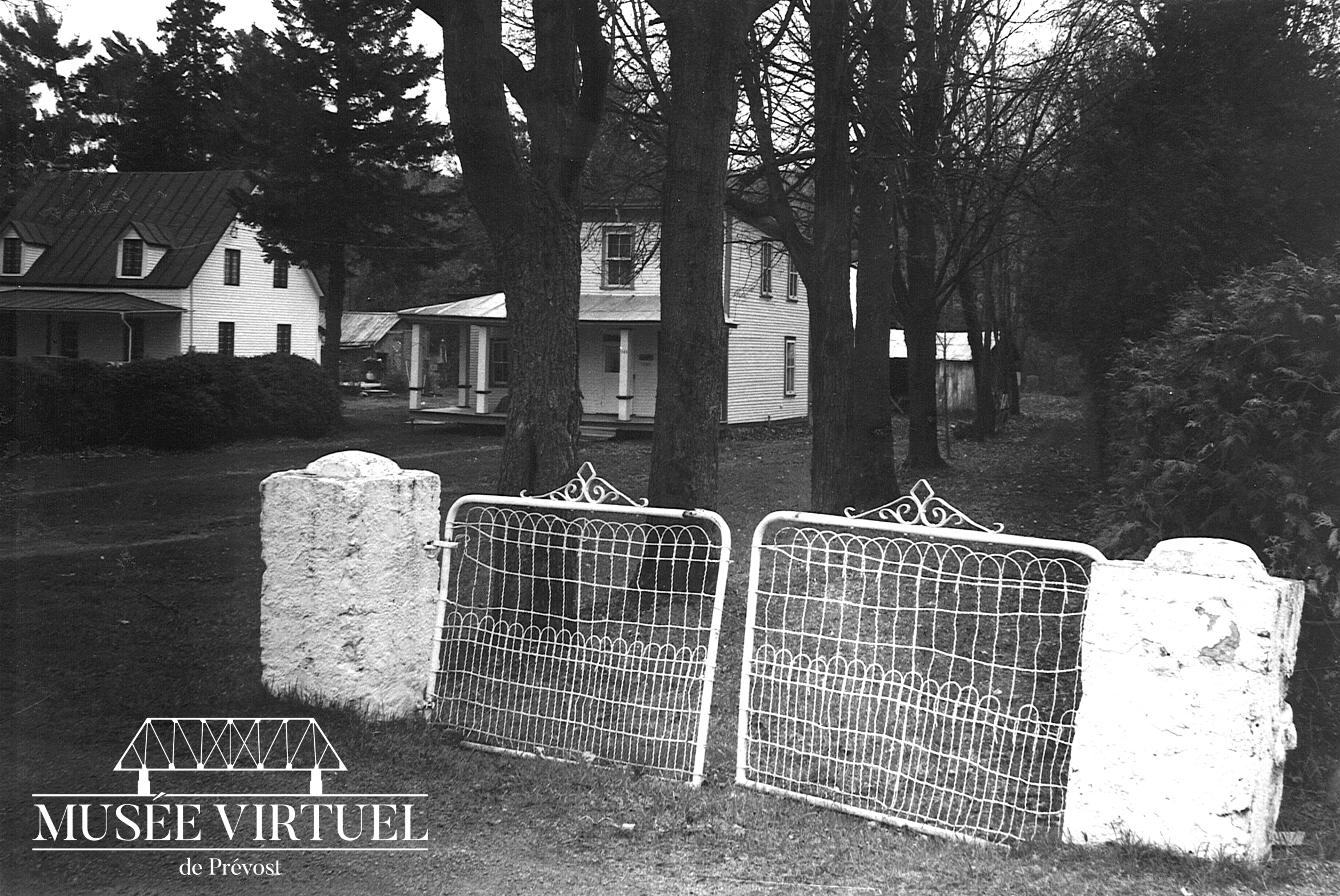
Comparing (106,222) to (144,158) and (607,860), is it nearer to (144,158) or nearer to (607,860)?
(144,158)

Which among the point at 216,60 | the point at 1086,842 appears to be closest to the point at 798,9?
the point at 1086,842

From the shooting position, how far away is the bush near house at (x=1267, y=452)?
532 cm

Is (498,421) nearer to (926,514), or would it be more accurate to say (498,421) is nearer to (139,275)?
(139,275)

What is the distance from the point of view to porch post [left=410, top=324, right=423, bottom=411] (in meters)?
32.8

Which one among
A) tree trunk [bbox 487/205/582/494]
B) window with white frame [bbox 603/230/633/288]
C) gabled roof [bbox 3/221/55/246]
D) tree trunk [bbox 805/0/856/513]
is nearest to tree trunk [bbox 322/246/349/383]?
window with white frame [bbox 603/230/633/288]

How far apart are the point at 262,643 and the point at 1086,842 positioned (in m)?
3.99

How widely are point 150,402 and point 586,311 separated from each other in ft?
37.0

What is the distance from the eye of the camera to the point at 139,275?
118ft

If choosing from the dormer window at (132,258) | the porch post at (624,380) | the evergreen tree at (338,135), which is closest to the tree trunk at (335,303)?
the evergreen tree at (338,135)

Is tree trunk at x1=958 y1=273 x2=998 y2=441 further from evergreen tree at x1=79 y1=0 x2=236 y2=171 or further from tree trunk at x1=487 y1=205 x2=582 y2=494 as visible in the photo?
tree trunk at x1=487 y1=205 x2=582 y2=494

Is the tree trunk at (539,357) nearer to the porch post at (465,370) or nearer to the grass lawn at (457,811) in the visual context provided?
the grass lawn at (457,811)

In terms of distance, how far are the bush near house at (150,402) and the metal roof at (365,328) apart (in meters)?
34.4

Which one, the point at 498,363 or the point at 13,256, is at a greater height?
the point at 13,256

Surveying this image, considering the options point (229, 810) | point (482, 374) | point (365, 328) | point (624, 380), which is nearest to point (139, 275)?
point (482, 374)
